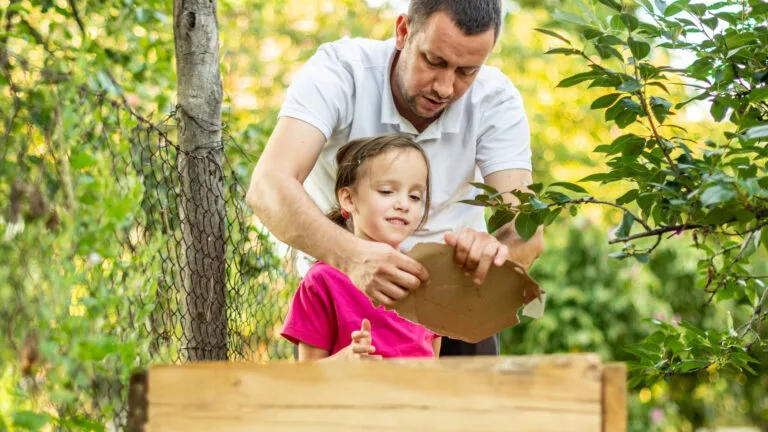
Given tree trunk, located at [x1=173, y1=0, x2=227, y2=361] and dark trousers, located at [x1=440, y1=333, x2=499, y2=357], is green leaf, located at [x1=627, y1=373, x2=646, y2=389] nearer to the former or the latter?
dark trousers, located at [x1=440, y1=333, x2=499, y2=357]

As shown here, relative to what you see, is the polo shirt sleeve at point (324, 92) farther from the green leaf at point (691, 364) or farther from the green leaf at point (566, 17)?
the green leaf at point (691, 364)

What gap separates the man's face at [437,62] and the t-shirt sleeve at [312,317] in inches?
21.5

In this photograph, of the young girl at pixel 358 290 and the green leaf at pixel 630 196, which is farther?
the young girl at pixel 358 290

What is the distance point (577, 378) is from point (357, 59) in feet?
4.87

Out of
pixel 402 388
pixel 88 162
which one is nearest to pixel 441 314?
pixel 402 388

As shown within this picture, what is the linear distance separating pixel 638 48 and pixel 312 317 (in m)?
1.00

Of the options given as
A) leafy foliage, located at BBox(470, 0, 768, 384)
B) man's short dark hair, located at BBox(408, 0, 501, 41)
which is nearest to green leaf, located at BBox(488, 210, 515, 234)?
leafy foliage, located at BBox(470, 0, 768, 384)

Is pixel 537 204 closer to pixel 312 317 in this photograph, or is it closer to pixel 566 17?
pixel 566 17

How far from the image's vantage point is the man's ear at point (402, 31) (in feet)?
8.01

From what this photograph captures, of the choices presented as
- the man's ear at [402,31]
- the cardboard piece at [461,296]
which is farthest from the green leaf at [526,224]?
the man's ear at [402,31]

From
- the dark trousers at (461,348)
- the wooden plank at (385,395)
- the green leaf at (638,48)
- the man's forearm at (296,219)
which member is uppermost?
the green leaf at (638,48)

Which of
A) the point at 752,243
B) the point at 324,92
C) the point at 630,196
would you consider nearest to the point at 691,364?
the point at 752,243

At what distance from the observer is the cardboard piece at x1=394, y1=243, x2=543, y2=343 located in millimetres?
1804

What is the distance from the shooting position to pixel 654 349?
2223mm
